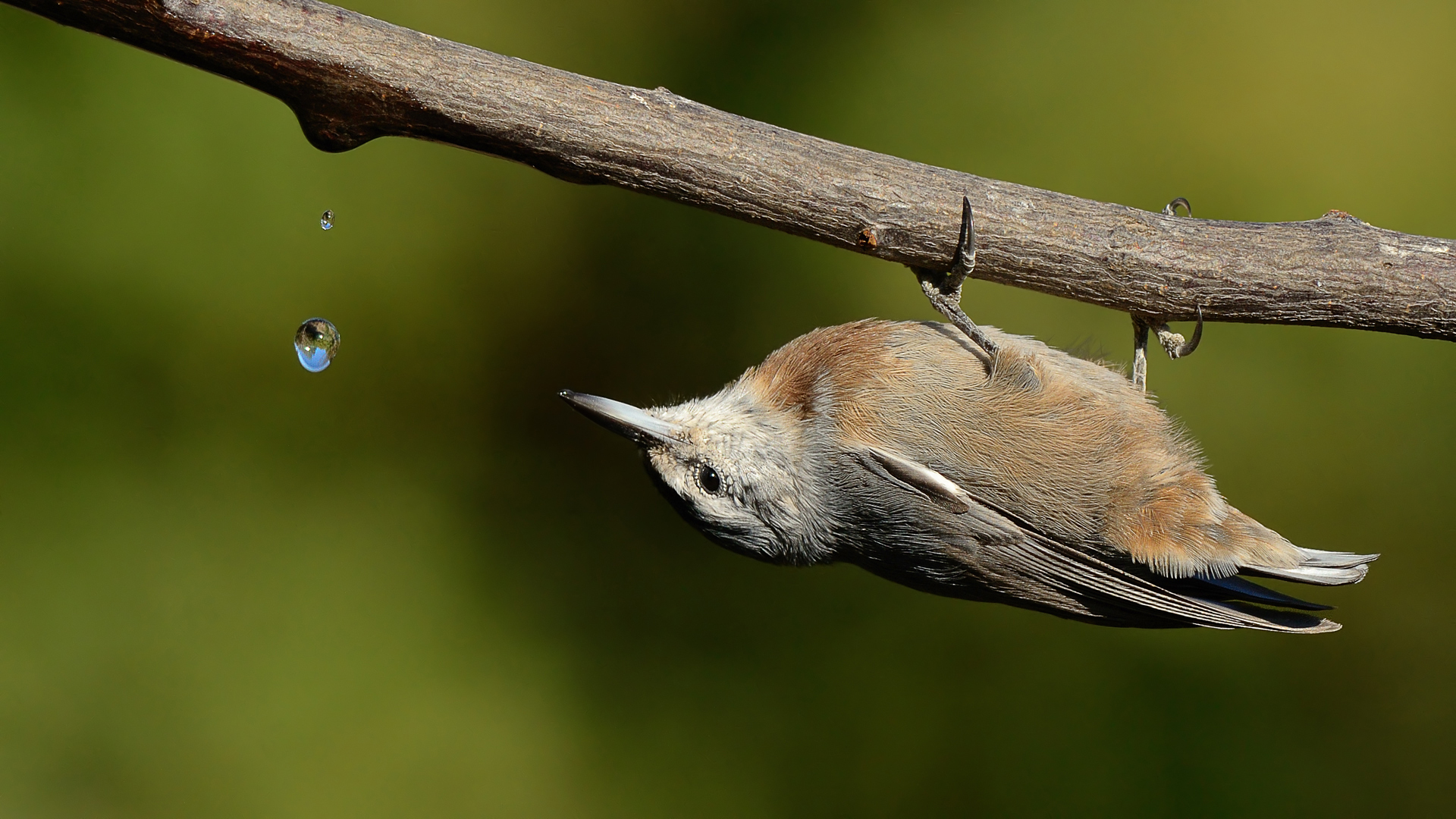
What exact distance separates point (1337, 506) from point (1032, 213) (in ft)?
5.12

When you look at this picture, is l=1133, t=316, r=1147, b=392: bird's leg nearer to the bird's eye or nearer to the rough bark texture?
the rough bark texture

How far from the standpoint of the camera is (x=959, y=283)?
1.42m

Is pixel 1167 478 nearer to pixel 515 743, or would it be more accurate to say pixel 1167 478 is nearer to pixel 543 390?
pixel 543 390

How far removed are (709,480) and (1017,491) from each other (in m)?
0.52

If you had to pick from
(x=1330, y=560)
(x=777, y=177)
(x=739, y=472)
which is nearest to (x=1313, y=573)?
(x=1330, y=560)

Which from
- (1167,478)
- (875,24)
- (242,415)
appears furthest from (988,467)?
(242,415)

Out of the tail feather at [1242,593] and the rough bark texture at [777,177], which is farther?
the tail feather at [1242,593]

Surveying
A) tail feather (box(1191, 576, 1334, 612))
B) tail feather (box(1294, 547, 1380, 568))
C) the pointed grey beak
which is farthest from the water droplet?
tail feather (box(1294, 547, 1380, 568))

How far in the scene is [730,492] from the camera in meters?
1.61

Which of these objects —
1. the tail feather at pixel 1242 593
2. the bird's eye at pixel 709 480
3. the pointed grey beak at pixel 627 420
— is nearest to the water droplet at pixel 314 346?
the pointed grey beak at pixel 627 420

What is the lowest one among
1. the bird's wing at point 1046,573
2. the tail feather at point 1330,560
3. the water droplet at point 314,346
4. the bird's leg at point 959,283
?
the bird's wing at point 1046,573

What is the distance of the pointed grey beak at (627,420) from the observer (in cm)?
153

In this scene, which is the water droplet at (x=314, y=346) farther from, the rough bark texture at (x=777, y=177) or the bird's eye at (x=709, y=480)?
the bird's eye at (x=709, y=480)

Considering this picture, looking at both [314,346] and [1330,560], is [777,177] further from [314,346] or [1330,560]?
[1330,560]
